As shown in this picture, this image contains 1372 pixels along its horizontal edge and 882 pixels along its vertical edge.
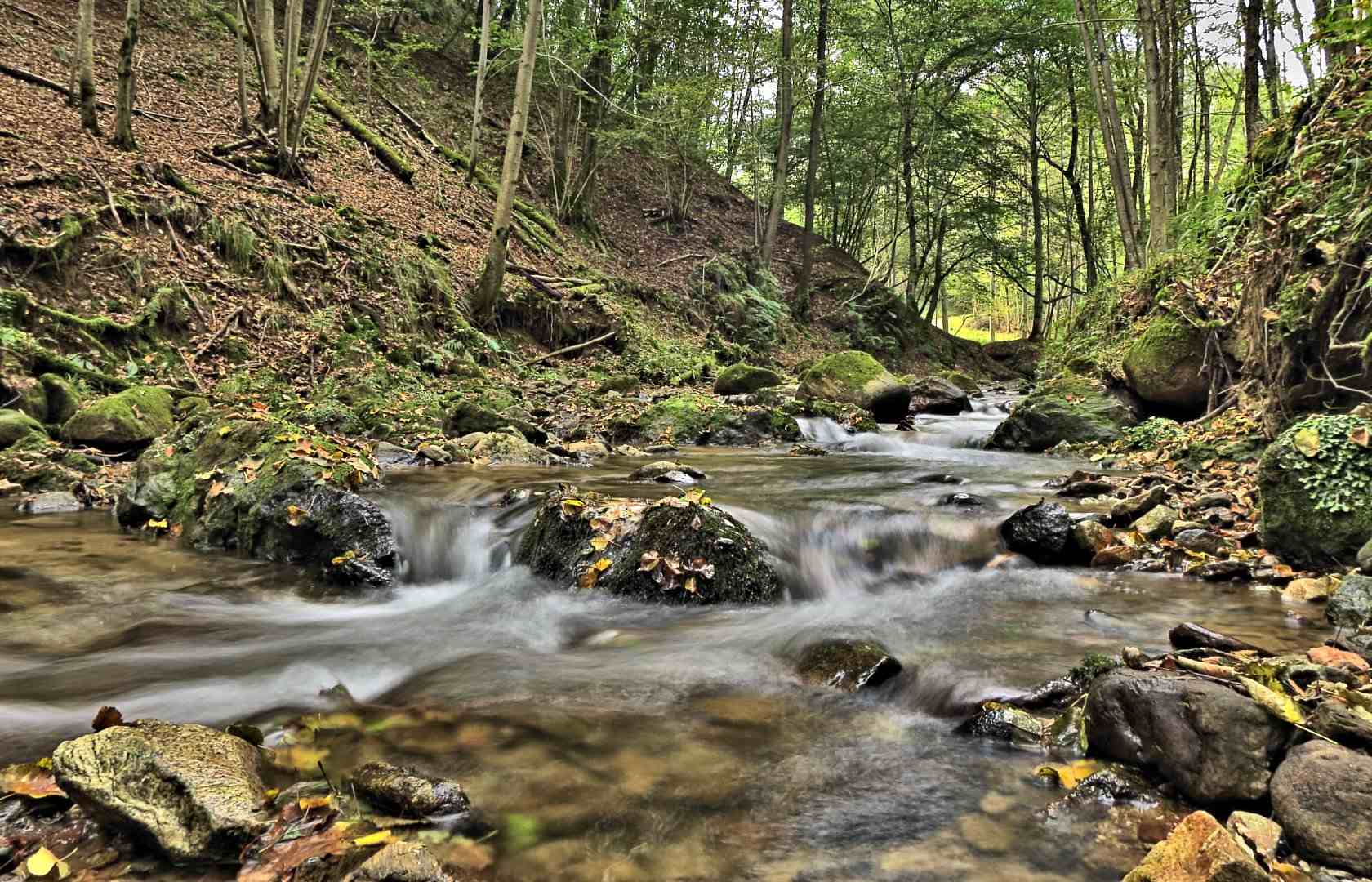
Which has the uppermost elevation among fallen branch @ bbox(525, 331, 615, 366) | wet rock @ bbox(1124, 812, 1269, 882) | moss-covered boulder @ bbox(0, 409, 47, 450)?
fallen branch @ bbox(525, 331, 615, 366)

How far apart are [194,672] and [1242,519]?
700 cm

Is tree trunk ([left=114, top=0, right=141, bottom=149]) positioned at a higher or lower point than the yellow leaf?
higher

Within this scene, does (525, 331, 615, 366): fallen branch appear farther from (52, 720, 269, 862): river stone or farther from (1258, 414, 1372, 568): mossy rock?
(52, 720, 269, 862): river stone

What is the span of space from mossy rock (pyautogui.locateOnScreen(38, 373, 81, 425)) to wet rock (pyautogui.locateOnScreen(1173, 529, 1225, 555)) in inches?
409

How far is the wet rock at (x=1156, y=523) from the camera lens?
5477 mm

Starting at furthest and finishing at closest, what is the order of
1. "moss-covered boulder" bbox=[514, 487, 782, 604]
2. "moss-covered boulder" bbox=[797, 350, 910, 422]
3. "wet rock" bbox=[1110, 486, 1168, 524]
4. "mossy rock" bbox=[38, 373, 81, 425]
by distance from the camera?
"moss-covered boulder" bbox=[797, 350, 910, 422] → "mossy rock" bbox=[38, 373, 81, 425] → "wet rock" bbox=[1110, 486, 1168, 524] → "moss-covered boulder" bbox=[514, 487, 782, 604]

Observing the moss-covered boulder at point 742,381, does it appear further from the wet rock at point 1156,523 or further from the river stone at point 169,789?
the river stone at point 169,789

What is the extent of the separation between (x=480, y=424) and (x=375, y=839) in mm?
8263

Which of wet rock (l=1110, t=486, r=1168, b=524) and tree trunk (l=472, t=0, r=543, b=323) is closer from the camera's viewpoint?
wet rock (l=1110, t=486, r=1168, b=524)

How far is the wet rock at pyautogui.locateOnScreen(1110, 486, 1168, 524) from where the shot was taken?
5781 millimetres

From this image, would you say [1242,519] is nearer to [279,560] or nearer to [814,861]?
[814,861]

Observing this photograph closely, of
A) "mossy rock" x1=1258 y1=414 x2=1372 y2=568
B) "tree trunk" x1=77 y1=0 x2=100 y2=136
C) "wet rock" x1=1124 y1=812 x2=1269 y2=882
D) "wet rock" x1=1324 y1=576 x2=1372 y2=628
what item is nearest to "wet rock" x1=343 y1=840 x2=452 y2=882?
"wet rock" x1=1124 y1=812 x2=1269 y2=882

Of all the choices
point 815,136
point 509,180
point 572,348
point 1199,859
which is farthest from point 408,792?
point 815,136

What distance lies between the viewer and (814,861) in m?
2.25
